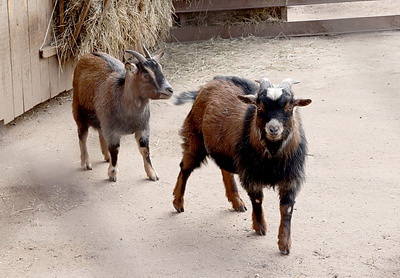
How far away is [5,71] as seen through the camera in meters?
7.39

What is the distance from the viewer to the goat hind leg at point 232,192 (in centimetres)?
572

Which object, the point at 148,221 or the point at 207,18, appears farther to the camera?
the point at 207,18

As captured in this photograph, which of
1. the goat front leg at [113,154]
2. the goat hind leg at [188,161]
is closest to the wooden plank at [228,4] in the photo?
the goat front leg at [113,154]

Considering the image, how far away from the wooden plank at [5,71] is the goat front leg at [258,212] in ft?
10.8

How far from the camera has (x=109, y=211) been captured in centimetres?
584

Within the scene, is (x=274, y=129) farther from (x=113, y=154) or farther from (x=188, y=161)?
(x=113, y=154)

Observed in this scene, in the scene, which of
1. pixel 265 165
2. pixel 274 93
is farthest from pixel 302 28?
pixel 274 93

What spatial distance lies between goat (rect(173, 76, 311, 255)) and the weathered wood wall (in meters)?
2.54

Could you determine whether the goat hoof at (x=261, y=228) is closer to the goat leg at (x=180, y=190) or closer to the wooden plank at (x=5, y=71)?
the goat leg at (x=180, y=190)

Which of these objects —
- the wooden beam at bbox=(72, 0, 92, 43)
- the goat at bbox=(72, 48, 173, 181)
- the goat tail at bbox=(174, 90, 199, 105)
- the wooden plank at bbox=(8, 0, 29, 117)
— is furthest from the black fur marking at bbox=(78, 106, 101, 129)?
the wooden beam at bbox=(72, 0, 92, 43)

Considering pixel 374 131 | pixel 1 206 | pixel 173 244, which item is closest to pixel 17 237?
pixel 1 206

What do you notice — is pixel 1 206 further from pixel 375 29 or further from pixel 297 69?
pixel 375 29

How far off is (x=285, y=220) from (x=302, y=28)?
22.1 feet

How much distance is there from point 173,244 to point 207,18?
22.5ft
